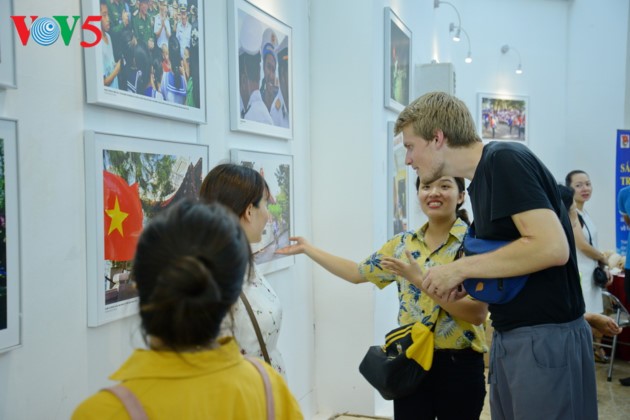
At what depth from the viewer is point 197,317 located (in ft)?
3.52

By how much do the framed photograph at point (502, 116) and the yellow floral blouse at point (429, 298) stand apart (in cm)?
723

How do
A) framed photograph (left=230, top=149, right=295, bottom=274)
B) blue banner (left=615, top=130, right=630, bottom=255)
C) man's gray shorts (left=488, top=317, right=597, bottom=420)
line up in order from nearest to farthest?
man's gray shorts (left=488, top=317, right=597, bottom=420) < framed photograph (left=230, top=149, right=295, bottom=274) < blue banner (left=615, top=130, right=630, bottom=255)

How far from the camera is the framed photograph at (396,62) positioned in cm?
432

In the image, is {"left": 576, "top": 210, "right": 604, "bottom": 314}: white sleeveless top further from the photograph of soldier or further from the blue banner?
the blue banner

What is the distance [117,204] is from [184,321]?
1209 mm

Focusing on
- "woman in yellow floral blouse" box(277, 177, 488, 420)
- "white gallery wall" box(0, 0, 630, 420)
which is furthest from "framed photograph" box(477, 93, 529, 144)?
"woman in yellow floral blouse" box(277, 177, 488, 420)

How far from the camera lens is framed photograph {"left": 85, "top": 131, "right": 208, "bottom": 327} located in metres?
2.04

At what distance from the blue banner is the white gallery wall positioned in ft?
1.69

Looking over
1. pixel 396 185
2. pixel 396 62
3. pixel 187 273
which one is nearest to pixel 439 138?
pixel 187 273

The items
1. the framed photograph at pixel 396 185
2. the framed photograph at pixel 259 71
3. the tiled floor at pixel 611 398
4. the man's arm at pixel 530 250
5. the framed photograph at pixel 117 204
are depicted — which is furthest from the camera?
the tiled floor at pixel 611 398

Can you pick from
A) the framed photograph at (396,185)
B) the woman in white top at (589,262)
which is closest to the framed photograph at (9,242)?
the framed photograph at (396,185)

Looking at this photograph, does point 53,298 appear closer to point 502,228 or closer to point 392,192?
point 502,228

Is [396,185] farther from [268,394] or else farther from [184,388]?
[184,388]

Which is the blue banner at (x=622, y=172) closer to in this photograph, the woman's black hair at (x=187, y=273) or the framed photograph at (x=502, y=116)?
the framed photograph at (x=502, y=116)
